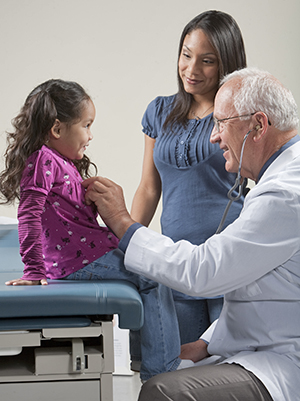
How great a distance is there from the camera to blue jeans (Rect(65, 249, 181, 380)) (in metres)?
1.31

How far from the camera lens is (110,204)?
1.36 m

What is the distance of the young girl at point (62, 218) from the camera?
50.3 inches

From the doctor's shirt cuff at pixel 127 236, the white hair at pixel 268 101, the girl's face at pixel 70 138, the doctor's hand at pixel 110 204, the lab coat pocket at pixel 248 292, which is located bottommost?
the lab coat pocket at pixel 248 292

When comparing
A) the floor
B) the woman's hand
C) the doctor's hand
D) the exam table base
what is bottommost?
the floor

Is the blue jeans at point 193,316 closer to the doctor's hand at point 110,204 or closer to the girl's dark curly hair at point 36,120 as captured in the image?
the doctor's hand at point 110,204

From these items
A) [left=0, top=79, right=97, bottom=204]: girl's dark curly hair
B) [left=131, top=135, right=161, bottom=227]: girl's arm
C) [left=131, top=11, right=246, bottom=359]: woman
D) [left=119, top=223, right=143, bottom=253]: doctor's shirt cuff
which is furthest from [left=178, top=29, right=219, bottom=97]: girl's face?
[left=119, top=223, right=143, bottom=253]: doctor's shirt cuff

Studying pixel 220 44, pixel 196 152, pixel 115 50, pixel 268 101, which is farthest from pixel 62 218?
pixel 115 50

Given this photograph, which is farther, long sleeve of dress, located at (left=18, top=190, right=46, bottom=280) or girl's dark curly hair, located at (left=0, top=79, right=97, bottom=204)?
girl's dark curly hair, located at (left=0, top=79, right=97, bottom=204)

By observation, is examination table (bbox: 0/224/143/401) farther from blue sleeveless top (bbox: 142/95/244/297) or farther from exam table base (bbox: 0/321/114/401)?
blue sleeveless top (bbox: 142/95/244/297)

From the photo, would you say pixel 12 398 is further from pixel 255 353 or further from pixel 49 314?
pixel 255 353

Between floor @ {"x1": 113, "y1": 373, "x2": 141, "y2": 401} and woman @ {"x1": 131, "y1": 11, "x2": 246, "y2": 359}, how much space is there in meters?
1.10

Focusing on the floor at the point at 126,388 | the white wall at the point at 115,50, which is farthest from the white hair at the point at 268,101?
the white wall at the point at 115,50

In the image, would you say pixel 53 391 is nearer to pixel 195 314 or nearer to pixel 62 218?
pixel 62 218

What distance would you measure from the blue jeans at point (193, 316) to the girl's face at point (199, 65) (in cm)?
72
